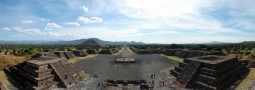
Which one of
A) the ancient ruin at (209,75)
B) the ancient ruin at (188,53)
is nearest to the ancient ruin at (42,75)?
the ancient ruin at (209,75)

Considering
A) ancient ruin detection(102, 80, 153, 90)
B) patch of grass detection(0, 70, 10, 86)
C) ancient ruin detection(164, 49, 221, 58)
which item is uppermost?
ancient ruin detection(164, 49, 221, 58)

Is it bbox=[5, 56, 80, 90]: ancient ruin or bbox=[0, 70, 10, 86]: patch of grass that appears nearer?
bbox=[0, 70, 10, 86]: patch of grass

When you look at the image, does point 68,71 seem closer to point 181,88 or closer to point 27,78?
point 27,78

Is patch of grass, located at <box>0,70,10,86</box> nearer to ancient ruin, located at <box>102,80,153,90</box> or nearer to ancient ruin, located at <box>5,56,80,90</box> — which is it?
ancient ruin, located at <box>5,56,80,90</box>

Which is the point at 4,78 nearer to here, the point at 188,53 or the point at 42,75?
the point at 42,75

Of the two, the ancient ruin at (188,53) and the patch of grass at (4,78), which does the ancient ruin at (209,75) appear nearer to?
the ancient ruin at (188,53)

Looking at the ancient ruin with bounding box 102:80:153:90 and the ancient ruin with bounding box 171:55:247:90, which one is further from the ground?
the ancient ruin with bounding box 171:55:247:90

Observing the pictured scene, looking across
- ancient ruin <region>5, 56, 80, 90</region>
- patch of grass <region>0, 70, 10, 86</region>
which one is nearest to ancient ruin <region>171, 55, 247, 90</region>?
ancient ruin <region>5, 56, 80, 90</region>

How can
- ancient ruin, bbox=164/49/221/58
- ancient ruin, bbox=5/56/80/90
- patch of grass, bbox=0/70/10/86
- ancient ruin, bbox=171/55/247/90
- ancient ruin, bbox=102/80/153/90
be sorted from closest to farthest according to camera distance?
ancient ruin, bbox=171/55/247/90 → patch of grass, bbox=0/70/10/86 → ancient ruin, bbox=5/56/80/90 → ancient ruin, bbox=102/80/153/90 → ancient ruin, bbox=164/49/221/58
